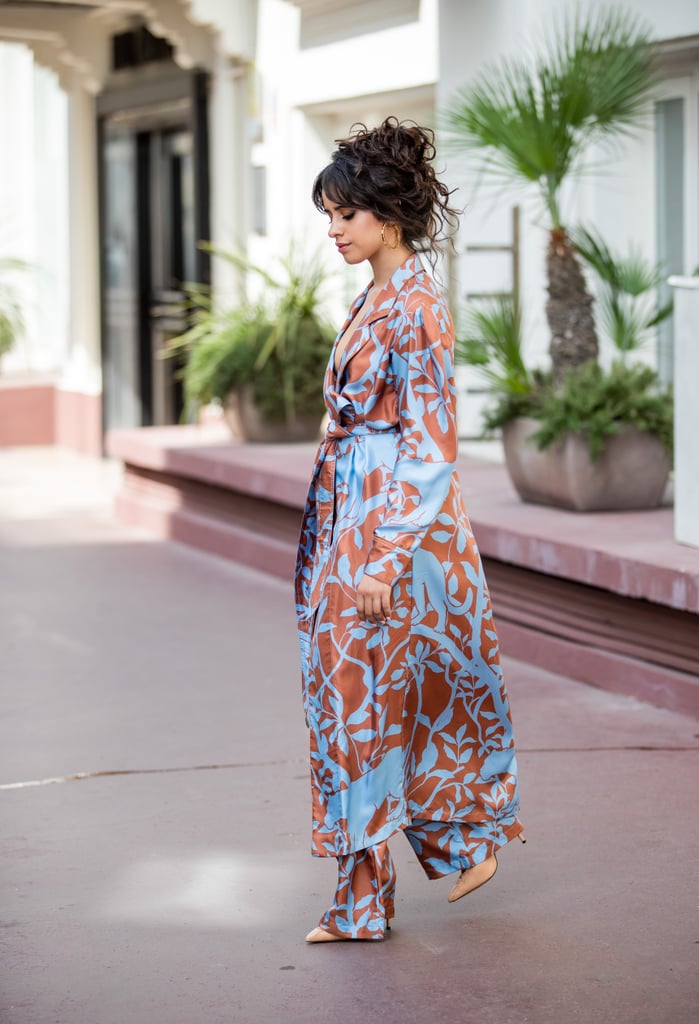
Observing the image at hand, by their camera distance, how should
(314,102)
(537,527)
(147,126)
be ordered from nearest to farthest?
(537,527)
(314,102)
(147,126)

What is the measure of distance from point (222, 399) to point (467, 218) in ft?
5.45

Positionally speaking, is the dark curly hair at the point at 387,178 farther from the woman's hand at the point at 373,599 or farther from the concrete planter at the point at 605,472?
the concrete planter at the point at 605,472

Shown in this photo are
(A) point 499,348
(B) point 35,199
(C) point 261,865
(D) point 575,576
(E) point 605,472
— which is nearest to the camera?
(C) point 261,865

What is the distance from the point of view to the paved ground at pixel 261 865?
11.2 ft

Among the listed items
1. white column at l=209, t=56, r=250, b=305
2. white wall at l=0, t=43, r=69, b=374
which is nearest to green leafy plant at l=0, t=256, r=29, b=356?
white wall at l=0, t=43, r=69, b=374

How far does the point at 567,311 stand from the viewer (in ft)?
23.6

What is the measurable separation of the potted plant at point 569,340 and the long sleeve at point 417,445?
3.27 metres

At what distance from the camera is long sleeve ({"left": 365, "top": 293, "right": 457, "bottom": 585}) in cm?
346

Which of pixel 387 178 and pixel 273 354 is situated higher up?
pixel 387 178

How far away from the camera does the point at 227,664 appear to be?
6.57 meters

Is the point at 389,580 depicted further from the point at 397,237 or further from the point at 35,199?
the point at 35,199

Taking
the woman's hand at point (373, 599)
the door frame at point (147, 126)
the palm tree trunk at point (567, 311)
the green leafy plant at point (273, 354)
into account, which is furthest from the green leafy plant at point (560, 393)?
the door frame at point (147, 126)

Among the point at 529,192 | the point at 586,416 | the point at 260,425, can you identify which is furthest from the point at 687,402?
the point at 260,425

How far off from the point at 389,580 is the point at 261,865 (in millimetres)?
1073
